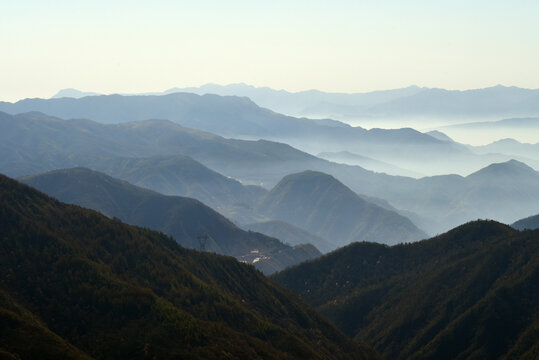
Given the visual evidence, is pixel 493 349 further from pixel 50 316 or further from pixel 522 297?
pixel 50 316

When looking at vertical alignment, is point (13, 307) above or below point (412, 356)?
above

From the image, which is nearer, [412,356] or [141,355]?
[141,355]

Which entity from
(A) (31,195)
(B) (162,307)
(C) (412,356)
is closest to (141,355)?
(B) (162,307)

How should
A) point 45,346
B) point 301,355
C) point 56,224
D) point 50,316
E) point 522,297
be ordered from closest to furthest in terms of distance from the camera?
point 45,346
point 50,316
point 301,355
point 56,224
point 522,297

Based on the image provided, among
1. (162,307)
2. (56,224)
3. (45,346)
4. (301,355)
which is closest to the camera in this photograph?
(45,346)

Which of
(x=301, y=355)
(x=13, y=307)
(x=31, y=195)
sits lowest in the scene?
(x=301, y=355)

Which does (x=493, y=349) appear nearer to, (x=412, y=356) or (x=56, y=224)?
(x=412, y=356)
